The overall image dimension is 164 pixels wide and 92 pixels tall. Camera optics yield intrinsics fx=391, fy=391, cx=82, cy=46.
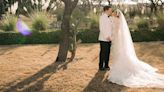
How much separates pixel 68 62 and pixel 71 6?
5.20 ft

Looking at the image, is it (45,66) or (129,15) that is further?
(129,15)

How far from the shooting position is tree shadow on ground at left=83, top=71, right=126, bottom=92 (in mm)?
8102

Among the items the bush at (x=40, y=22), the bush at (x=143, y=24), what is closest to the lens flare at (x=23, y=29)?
the bush at (x=40, y=22)

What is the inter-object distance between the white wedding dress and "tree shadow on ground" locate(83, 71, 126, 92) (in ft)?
0.67

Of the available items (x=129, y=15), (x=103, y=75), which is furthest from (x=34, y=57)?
(x=129, y=15)

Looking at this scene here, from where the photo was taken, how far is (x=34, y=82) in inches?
344

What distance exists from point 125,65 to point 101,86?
52.7 inches

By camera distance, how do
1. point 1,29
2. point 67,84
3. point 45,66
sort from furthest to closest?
1. point 1,29
2. point 45,66
3. point 67,84

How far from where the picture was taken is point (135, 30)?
16.8 meters

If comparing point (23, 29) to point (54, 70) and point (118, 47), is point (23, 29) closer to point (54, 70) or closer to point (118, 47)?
point (54, 70)

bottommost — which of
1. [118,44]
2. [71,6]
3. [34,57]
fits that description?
[34,57]

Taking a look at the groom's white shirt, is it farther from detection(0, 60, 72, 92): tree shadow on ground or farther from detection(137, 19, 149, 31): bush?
detection(137, 19, 149, 31): bush

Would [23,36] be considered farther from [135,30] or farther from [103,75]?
[103,75]

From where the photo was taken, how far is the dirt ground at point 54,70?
8.30 metres
